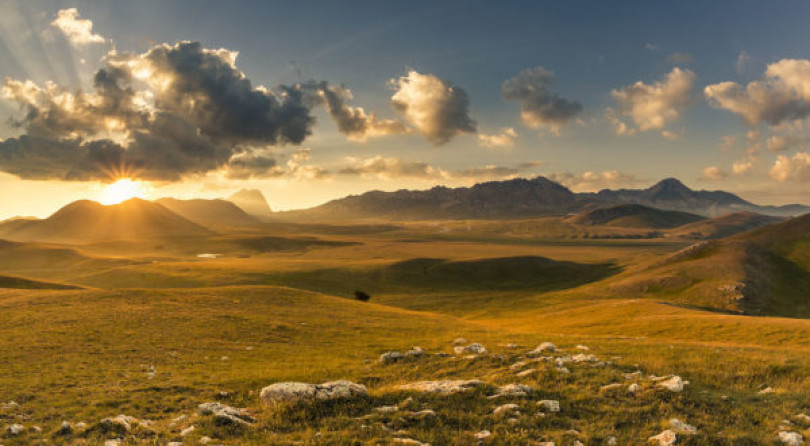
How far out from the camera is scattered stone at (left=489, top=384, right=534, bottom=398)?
596 inches

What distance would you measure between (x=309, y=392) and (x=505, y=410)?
24.6 feet

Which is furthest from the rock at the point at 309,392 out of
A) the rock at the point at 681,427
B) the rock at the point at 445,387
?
the rock at the point at 681,427

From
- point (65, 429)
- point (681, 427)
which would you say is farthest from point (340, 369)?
point (681, 427)

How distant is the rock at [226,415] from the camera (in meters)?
14.1

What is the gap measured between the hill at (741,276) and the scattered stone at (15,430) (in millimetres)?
114568

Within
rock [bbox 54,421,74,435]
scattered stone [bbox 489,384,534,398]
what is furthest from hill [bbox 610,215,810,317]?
rock [bbox 54,421,74,435]

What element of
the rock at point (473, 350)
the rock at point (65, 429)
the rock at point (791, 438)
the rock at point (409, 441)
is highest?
the rock at point (409, 441)

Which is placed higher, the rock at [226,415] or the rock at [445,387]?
the rock at [445,387]

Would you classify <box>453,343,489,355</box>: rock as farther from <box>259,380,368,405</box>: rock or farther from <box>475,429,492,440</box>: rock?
<box>475,429,492,440</box>: rock

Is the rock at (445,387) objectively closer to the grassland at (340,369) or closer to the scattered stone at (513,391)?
the grassland at (340,369)

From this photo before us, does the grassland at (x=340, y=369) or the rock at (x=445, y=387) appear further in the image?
the rock at (x=445, y=387)

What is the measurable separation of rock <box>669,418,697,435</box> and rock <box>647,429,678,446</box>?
24.0 inches

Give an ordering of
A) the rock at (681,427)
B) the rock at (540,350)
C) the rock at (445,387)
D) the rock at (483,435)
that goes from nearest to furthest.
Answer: the rock at (483,435) < the rock at (681,427) < the rock at (445,387) < the rock at (540,350)

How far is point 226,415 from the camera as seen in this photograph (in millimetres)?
14219
